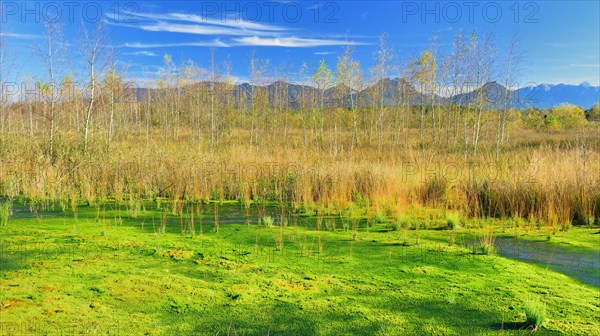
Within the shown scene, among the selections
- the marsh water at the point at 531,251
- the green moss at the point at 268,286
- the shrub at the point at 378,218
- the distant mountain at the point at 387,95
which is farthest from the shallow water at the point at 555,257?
the distant mountain at the point at 387,95

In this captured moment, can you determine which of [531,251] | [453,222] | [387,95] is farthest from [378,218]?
[387,95]

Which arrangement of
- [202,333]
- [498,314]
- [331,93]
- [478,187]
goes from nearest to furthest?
1. [202,333]
2. [498,314]
3. [478,187]
4. [331,93]

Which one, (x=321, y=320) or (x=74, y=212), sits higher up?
(x=74, y=212)

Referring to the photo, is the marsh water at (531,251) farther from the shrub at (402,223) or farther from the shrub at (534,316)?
the shrub at (534,316)

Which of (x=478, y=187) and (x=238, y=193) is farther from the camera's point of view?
(x=238, y=193)

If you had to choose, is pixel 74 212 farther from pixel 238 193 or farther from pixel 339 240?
pixel 339 240

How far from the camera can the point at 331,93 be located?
26.4 meters

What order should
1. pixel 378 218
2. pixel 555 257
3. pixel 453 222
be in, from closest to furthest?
pixel 555 257, pixel 453 222, pixel 378 218

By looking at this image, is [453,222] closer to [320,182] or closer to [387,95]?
[320,182]

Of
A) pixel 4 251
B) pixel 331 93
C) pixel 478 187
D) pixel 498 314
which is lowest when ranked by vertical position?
pixel 498 314

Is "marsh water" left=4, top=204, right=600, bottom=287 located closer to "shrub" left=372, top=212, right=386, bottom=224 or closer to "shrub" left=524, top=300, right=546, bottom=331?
"shrub" left=372, top=212, right=386, bottom=224

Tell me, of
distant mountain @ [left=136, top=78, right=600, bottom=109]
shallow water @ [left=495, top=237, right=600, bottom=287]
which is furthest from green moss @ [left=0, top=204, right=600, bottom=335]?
distant mountain @ [left=136, top=78, right=600, bottom=109]

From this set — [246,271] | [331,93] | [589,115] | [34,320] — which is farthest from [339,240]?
[589,115]

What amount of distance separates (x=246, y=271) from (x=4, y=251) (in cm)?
273
